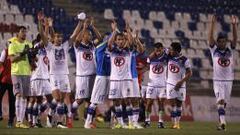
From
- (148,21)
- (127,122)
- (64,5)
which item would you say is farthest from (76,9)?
(127,122)

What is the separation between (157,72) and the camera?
23812 millimetres

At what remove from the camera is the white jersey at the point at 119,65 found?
67.3ft

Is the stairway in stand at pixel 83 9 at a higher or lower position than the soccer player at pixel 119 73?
higher

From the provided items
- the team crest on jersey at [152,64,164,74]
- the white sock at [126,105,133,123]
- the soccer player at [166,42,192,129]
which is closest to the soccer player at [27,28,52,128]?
the white sock at [126,105,133,123]

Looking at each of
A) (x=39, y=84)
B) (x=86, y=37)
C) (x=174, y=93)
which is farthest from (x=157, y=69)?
(x=39, y=84)

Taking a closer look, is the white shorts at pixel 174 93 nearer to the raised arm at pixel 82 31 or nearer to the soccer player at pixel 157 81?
the soccer player at pixel 157 81

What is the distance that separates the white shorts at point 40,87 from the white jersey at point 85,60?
3.15 ft

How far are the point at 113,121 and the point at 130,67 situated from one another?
71.9 inches

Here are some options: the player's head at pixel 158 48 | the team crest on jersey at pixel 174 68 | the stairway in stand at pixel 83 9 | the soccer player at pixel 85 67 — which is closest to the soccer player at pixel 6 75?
the soccer player at pixel 85 67

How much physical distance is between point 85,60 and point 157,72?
339cm

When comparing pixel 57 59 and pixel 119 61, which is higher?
pixel 57 59

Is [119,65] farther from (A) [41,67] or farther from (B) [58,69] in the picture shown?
(A) [41,67]

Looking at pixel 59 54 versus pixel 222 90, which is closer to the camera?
pixel 222 90

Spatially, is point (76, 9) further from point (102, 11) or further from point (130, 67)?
point (130, 67)
